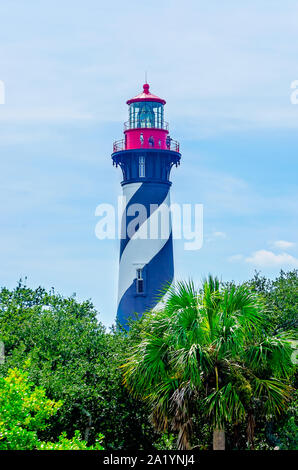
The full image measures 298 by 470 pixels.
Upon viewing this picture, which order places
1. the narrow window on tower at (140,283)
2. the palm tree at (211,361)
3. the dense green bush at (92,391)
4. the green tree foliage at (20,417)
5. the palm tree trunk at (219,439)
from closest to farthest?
the green tree foliage at (20,417), the palm tree at (211,361), the palm tree trunk at (219,439), the dense green bush at (92,391), the narrow window on tower at (140,283)

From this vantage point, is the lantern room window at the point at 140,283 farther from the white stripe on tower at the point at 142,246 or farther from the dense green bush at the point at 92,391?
the dense green bush at the point at 92,391

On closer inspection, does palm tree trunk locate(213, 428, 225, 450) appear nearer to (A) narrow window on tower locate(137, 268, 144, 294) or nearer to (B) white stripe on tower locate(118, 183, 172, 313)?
(A) narrow window on tower locate(137, 268, 144, 294)

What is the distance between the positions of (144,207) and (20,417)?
3045 cm

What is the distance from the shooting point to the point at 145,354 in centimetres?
2064

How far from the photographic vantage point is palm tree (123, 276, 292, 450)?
19375 millimetres

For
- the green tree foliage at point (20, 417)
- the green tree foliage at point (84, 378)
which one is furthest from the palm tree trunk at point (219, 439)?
the green tree foliage at point (84, 378)

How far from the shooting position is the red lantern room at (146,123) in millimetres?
49656

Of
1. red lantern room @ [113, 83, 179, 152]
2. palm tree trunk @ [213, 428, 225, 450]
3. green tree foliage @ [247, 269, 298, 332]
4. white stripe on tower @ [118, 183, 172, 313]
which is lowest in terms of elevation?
palm tree trunk @ [213, 428, 225, 450]

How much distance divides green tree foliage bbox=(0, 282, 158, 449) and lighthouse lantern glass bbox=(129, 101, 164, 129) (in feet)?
74.2

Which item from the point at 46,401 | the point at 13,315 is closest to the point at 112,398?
the point at 46,401

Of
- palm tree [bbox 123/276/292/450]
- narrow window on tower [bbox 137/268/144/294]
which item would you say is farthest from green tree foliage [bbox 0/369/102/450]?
narrow window on tower [bbox 137/268/144/294]

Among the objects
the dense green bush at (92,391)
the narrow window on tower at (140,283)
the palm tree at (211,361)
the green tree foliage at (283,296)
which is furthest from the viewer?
the narrow window on tower at (140,283)

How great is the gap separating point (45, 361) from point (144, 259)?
22.8m
